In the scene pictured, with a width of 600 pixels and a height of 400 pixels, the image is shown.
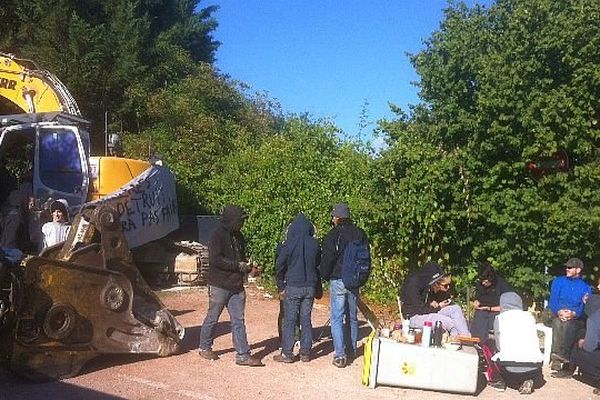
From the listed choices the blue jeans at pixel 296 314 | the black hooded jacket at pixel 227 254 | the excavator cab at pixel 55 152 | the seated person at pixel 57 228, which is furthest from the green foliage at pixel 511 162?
the excavator cab at pixel 55 152

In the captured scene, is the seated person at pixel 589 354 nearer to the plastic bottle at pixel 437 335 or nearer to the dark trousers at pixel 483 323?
the dark trousers at pixel 483 323

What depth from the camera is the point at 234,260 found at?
26.2 ft

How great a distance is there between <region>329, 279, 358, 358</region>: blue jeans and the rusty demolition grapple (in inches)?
69.1

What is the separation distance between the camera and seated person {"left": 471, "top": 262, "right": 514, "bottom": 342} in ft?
28.9

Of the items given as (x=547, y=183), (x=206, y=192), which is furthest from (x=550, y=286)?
(x=206, y=192)

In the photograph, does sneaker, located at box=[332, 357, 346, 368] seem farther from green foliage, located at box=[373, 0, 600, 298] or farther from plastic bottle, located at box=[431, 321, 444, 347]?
green foliage, located at box=[373, 0, 600, 298]

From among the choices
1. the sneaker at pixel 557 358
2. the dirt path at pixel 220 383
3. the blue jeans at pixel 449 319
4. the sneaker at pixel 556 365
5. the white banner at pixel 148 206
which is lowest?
the dirt path at pixel 220 383

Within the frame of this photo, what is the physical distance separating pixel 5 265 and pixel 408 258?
6.00 metres

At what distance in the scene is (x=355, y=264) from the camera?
831 centimetres

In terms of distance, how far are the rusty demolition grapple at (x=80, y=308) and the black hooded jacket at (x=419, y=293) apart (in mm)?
2595

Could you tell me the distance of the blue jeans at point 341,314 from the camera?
8.28m

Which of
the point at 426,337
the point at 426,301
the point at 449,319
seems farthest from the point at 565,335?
the point at 426,337

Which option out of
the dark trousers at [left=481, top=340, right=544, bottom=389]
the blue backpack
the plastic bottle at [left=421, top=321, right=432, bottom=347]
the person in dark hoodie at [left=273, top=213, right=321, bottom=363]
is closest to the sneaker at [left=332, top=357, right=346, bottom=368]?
the person in dark hoodie at [left=273, top=213, right=321, bottom=363]

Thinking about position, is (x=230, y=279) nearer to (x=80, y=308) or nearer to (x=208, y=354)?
(x=208, y=354)
